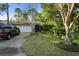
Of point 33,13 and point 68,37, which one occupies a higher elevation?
point 33,13

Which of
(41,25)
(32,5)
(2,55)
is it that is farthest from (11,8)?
(2,55)

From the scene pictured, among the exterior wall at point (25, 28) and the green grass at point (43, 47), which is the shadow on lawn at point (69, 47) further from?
the exterior wall at point (25, 28)

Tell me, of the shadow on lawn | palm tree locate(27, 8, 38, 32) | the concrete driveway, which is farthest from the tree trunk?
the concrete driveway

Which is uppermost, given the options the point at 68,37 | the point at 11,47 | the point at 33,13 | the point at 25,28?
the point at 33,13

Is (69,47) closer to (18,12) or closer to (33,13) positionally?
(33,13)

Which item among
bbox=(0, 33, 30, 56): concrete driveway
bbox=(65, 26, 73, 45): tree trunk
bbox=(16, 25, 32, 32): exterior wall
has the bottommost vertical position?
bbox=(0, 33, 30, 56): concrete driveway

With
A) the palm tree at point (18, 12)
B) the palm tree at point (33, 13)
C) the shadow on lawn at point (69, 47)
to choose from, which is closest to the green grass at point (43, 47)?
the shadow on lawn at point (69, 47)

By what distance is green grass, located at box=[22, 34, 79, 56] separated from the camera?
283 centimetres

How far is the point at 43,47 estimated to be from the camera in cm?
284

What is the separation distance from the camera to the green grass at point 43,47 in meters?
2.83

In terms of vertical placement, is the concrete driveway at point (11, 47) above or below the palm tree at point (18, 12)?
below

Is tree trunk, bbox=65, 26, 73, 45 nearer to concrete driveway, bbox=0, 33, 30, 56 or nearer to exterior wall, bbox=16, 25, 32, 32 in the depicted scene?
exterior wall, bbox=16, 25, 32, 32

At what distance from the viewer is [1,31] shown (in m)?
2.87

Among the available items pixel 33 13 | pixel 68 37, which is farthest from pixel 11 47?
pixel 68 37
